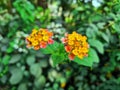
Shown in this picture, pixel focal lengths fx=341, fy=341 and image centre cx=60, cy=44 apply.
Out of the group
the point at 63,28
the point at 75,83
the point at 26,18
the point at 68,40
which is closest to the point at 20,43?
the point at 26,18

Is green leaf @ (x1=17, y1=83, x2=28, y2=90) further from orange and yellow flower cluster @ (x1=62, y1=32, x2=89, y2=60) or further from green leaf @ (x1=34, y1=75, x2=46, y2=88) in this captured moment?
orange and yellow flower cluster @ (x1=62, y1=32, x2=89, y2=60)

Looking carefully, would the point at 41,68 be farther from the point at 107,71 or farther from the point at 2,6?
the point at 2,6

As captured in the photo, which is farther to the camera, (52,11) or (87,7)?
(52,11)

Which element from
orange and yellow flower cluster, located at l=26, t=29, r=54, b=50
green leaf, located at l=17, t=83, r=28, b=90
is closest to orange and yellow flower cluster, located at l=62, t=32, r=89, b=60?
orange and yellow flower cluster, located at l=26, t=29, r=54, b=50

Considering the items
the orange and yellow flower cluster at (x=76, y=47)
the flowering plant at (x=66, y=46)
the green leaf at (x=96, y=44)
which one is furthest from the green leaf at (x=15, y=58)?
the orange and yellow flower cluster at (x=76, y=47)

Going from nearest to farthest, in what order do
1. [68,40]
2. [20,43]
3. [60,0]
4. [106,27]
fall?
[68,40] → [106,27] → [20,43] → [60,0]

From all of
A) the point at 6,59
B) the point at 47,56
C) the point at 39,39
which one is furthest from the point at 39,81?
the point at 39,39
